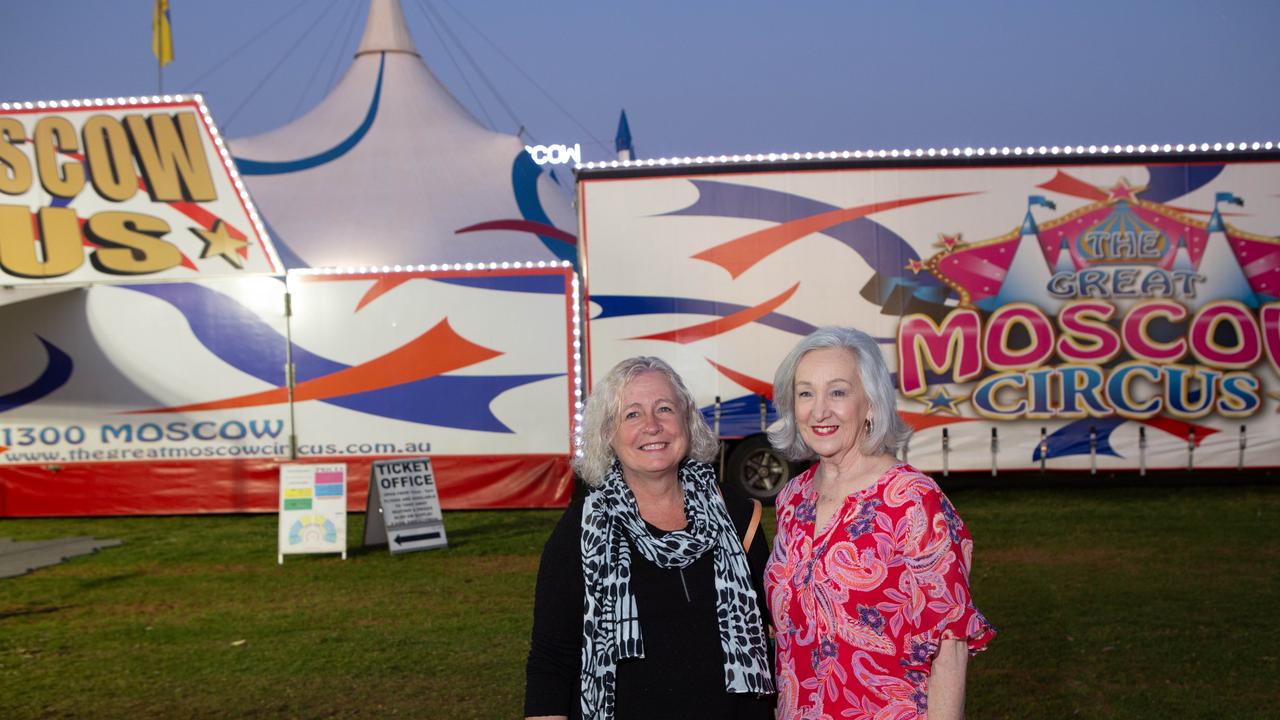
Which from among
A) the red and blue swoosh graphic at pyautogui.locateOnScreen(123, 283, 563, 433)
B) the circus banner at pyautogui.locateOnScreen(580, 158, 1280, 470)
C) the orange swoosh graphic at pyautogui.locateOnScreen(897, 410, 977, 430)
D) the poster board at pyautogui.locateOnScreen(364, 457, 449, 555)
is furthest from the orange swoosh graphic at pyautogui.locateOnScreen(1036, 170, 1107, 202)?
the poster board at pyautogui.locateOnScreen(364, 457, 449, 555)

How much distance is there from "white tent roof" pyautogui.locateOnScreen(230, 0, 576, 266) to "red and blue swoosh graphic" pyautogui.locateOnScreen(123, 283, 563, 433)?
655 cm

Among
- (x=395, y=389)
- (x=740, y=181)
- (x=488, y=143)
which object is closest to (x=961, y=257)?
(x=740, y=181)

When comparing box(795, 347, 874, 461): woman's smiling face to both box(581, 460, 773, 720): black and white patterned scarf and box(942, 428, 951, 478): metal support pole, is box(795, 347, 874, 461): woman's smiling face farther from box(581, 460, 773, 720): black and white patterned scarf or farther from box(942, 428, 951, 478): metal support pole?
box(942, 428, 951, 478): metal support pole

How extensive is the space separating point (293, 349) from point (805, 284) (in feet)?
17.2

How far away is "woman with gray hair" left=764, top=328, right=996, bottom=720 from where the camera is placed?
233 cm

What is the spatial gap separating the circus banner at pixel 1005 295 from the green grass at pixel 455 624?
114 centimetres

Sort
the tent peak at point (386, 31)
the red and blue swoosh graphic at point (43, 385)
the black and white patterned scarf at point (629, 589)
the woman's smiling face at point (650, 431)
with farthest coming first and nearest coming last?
the tent peak at point (386, 31), the red and blue swoosh graphic at point (43, 385), the woman's smiling face at point (650, 431), the black and white patterned scarf at point (629, 589)

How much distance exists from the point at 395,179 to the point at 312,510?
37.3 ft

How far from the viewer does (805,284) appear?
1158 cm

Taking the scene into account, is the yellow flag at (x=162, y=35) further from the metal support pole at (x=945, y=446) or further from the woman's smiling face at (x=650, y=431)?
the woman's smiling face at (x=650, y=431)

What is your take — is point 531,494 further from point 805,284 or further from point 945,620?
point 945,620

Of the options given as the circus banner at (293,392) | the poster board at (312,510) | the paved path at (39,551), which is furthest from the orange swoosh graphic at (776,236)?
the paved path at (39,551)

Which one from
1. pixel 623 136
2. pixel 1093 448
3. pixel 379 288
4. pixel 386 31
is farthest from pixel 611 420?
pixel 623 136

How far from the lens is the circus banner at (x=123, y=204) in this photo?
11.8 m
